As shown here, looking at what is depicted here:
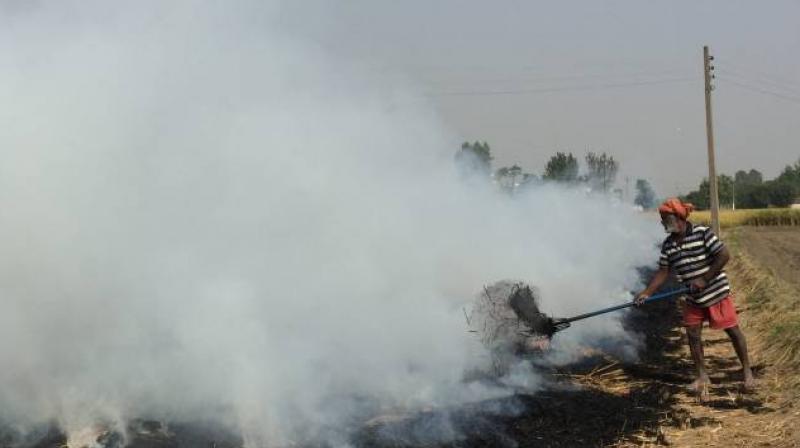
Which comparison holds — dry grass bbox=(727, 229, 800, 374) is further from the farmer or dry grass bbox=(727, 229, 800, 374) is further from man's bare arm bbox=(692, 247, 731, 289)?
man's bare arm bbox=(692, 247, 731, 289)

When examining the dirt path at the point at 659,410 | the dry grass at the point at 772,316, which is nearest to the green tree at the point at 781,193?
the dry grass at the point at 772,316

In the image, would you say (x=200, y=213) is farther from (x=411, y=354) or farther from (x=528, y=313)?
(x=528, y=313)

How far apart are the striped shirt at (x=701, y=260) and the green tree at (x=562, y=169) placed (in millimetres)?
12667

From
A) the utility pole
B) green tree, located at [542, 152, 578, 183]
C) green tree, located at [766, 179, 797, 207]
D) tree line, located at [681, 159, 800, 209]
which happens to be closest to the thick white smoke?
green tree, located at [542, 152, 578, 183]

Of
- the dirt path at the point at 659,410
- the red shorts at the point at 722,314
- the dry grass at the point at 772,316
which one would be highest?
the red shorts at the point at 722,314

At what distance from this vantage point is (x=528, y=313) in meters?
7.77

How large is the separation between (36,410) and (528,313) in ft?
15.2

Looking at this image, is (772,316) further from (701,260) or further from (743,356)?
(701,260)

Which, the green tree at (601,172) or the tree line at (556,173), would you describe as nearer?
the tree line at (556,173)

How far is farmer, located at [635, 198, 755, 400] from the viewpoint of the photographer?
701 centimetres

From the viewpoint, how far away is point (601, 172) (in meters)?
25.6

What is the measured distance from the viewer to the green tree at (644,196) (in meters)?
30.6

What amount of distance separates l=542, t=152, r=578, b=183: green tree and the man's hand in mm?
12739

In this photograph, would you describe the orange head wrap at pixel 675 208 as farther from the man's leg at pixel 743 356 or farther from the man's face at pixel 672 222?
the man's leg at pixel 743 356
